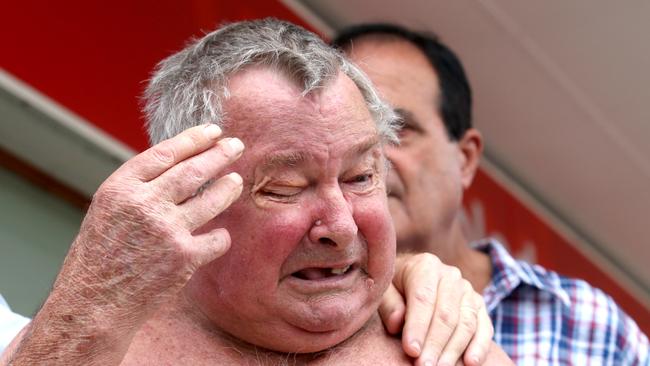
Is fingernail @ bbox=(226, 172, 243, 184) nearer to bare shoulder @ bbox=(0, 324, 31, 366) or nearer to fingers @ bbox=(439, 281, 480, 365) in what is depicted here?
bare shoulder @ bbox=(0, 324, 31, 366)

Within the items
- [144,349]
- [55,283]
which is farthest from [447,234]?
[55,283]

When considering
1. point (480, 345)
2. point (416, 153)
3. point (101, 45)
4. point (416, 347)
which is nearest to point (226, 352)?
point (416, 347)

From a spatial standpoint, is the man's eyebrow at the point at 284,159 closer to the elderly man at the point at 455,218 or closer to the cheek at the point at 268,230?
the cheek at the point at 268,230

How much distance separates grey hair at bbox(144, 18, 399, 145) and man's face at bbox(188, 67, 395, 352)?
0.08ft

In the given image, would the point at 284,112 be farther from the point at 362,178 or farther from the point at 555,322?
the point at 555,322

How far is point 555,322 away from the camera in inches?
95.9

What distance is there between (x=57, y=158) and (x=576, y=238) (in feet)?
8.52

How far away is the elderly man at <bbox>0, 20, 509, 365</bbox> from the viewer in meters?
1.31

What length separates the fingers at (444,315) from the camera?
163 centimetres

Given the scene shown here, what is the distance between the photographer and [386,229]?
1.60m

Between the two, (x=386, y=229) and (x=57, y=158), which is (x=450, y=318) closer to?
(x=386, y=229)

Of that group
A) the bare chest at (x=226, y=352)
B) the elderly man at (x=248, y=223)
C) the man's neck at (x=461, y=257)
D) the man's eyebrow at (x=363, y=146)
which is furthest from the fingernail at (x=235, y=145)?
the man's neck at (x=461, y=257)

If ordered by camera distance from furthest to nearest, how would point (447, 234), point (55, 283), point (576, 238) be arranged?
point (576, 238) → point (447, 234) → point (55, 283)

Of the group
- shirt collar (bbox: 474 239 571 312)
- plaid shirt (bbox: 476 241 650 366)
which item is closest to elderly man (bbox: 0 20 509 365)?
plaid shirt (bbox: 476 241 650 366)
